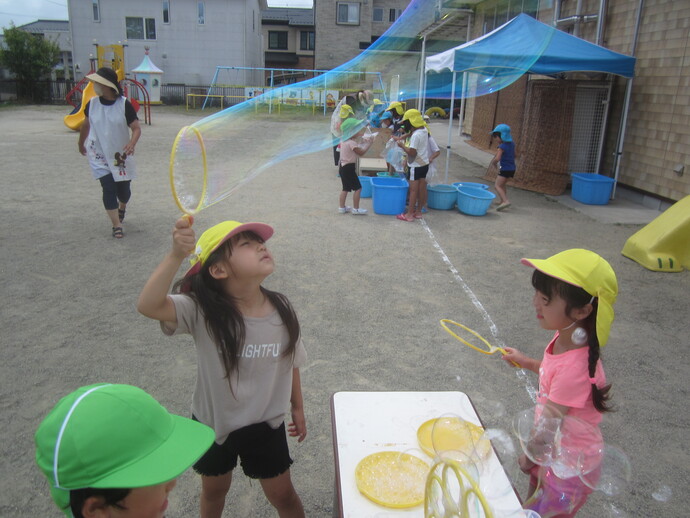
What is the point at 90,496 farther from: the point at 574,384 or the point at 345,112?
the point at 345,112

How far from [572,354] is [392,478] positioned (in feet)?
2.62

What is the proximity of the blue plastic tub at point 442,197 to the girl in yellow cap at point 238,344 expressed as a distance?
6.89 metres

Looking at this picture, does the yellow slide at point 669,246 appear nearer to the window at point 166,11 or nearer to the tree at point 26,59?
the window at point 166,11

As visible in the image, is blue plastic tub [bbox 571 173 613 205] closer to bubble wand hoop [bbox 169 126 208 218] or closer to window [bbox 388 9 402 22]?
bubble wand hoop [bbox 169 126 208 218]

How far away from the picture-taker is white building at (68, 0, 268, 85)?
1200 inches

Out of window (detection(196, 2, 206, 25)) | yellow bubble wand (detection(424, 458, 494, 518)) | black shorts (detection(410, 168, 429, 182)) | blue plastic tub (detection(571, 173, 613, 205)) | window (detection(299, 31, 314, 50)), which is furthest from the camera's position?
window (detection(299, 31, 314, 50))

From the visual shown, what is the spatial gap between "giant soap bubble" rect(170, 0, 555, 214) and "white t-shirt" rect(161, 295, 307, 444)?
1.47 ft

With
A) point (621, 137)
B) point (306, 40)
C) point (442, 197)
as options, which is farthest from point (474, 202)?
point (306, 40)

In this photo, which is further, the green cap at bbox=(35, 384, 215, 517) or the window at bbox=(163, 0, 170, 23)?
the window at bbox=(163, 0, 170, 23)

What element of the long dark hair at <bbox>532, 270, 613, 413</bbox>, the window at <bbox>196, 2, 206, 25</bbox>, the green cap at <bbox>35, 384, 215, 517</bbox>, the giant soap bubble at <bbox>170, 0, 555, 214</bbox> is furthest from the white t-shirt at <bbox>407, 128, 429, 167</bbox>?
the window at <bbox>196, 2, 206, 25</bbox>

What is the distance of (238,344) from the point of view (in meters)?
1.93

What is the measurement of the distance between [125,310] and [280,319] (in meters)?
3.07

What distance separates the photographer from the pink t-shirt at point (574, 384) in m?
1.87

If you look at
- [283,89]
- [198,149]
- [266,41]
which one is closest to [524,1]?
[283,89]
